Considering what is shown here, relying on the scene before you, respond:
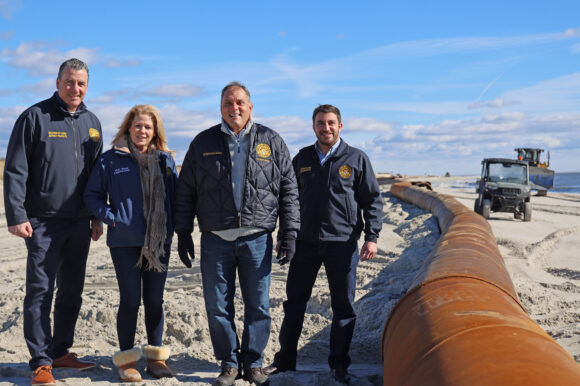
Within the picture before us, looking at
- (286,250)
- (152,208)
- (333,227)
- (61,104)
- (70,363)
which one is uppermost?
(61,104)

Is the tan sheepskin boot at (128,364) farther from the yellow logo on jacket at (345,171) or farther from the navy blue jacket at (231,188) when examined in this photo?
the yellow logo on jacket at (345,171)

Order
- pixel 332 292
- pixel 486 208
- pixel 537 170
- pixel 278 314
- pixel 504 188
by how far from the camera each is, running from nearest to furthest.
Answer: pixel 332 292 < pixel 278 314 < pixel 486 208 < pixel 504 188 < pixel 537 170

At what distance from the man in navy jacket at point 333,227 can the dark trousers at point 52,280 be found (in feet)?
5.23

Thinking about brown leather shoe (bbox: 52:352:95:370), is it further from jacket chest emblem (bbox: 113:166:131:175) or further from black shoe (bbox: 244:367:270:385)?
jacket chest emblem (bbox: 113:166:131:175)

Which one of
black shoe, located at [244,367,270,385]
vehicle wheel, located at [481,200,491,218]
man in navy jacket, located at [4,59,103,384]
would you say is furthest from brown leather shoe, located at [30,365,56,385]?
vehicle wheel, located at [481,200,491,218]

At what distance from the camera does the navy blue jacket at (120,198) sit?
149 inches

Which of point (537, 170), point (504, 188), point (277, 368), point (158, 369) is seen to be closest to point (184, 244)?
point (158, 369)

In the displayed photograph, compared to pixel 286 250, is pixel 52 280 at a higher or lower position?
lower

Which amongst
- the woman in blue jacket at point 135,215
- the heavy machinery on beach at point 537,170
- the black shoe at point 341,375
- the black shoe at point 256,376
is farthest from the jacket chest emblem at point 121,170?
the heavy machinery on beach at point 537,170

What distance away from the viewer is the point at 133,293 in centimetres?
384

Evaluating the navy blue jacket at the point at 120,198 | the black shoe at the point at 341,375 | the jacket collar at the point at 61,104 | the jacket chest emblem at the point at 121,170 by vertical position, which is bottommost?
the black shoe at the point at 341,375

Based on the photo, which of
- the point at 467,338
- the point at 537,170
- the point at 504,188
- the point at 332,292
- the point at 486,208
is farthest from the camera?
the point at 537,170

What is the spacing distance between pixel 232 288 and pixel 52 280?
1.33m

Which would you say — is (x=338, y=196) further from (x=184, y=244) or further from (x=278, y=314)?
(x=278, y=314)
